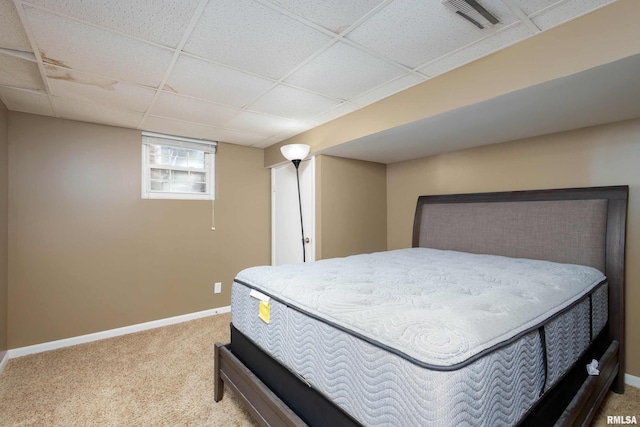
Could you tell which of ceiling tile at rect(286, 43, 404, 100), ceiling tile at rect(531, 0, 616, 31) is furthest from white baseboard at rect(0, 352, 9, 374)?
ceiling tile at rect(531, 0, 616, 31)

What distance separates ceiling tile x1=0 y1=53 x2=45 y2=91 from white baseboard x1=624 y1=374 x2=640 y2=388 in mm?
4465

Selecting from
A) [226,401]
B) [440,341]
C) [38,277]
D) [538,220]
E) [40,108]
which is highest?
[40,108]

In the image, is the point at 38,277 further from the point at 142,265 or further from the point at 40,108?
the point at 40,108

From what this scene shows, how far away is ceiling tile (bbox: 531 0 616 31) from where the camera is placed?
51.2 inches

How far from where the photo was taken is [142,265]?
10.2 feet

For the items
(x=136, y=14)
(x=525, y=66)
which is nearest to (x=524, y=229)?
(x=525, y=66)

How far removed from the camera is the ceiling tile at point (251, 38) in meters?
1.38

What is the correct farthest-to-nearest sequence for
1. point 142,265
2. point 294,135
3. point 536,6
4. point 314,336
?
1. point 294,135
2. point 142,265
3. point 536,6
4. point 314,336

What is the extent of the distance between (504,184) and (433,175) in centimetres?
74

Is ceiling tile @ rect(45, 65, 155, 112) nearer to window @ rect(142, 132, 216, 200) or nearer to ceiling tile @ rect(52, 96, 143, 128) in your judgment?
ceiling tile @ rect(52, 96, 143, 128)

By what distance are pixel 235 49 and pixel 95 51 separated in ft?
2.66

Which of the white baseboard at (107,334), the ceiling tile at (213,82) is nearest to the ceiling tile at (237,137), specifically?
the ceiling tile at (213,82)

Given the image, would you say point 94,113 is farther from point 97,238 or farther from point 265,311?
point 265,311

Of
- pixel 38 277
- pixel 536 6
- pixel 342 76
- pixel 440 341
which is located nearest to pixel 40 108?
pixel 38 277
